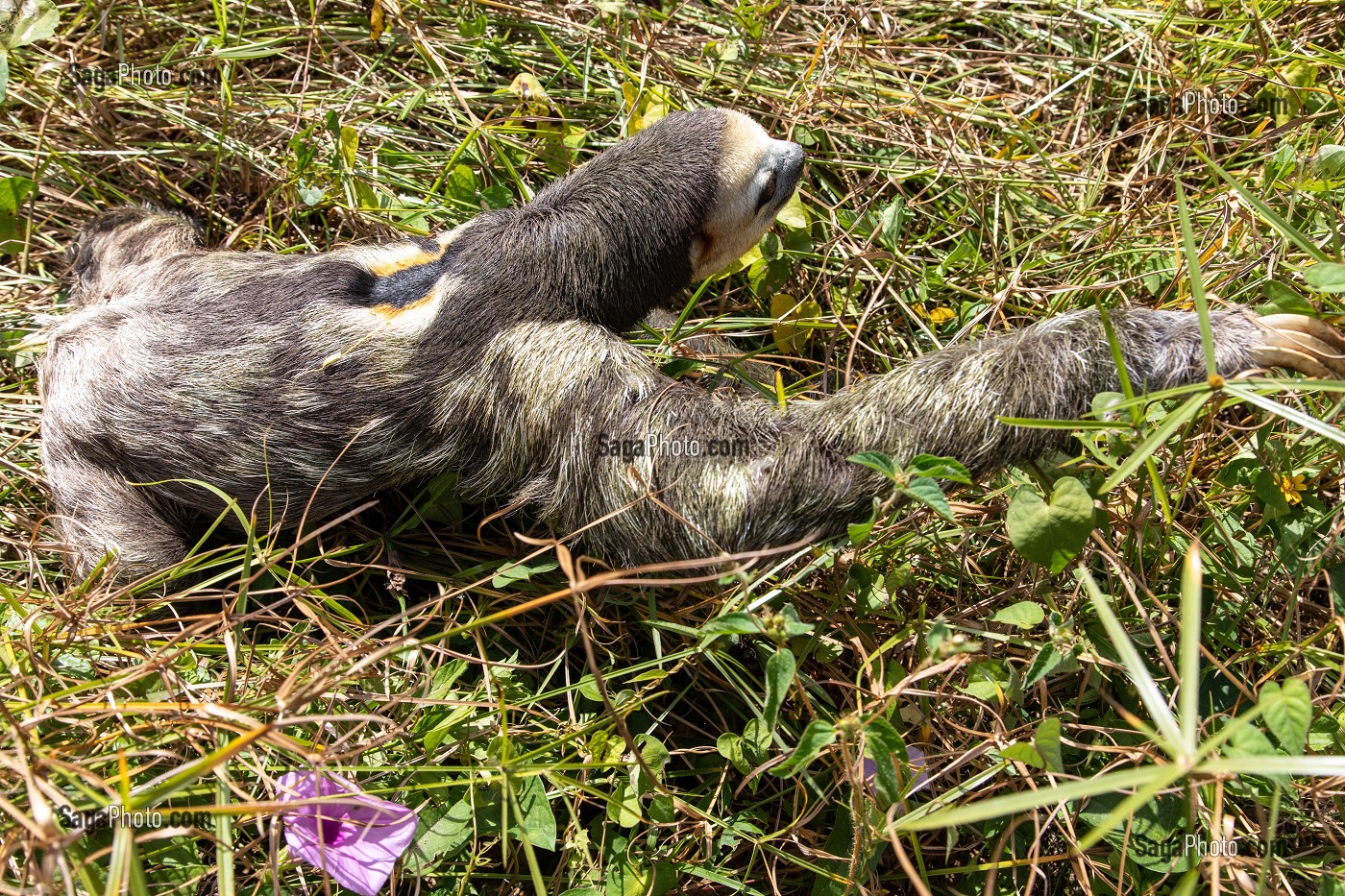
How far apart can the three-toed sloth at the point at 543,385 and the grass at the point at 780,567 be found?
0.81 ft

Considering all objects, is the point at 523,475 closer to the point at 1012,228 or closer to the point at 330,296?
the point at 330,296

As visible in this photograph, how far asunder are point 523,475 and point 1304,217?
3.57 m

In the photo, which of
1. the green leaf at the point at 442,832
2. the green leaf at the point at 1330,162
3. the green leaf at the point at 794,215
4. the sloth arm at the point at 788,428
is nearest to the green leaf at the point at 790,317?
the green leaf at the point at 794,215

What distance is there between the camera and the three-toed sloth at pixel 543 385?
11.0ft

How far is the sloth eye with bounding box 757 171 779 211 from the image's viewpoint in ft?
13.1

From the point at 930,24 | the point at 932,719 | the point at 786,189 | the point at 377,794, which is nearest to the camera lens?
the point at 377,794

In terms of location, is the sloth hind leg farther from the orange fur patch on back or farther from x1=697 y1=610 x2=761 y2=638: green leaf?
x1=697 y1=610 x2=761 y2=638: green leaf

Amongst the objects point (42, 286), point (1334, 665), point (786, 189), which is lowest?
point (1334, 665)

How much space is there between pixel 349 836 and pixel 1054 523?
251 centimetres

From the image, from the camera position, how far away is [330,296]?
12.0 ft

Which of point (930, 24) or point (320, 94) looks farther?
point (930, 24)

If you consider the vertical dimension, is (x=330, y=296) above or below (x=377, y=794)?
above

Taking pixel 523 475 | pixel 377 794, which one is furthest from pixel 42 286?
pixel 377 794

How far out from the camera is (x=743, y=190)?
154 inches
